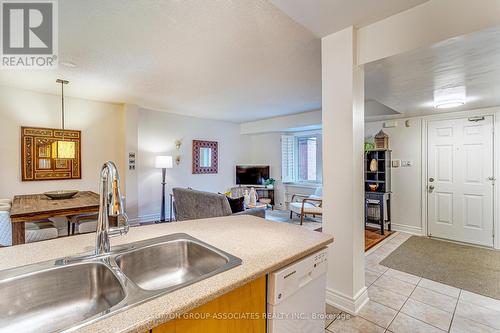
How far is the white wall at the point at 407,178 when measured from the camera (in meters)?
4.16

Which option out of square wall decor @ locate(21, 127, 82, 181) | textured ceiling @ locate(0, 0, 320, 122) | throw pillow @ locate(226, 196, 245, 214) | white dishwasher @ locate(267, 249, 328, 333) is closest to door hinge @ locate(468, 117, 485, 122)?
textured ceiling @ locate(0, 0, 320, 122)

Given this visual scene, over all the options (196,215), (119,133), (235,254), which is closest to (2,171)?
(119,133)

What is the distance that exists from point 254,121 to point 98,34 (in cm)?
448

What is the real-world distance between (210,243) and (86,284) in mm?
560

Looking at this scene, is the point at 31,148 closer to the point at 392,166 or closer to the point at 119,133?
the point at 119,133

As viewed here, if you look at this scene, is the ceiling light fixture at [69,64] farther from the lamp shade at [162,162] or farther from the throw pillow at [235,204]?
the throw pillow at [235,204]

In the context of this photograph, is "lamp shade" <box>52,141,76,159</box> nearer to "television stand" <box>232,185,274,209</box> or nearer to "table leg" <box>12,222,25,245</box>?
"table leg" <box>12,222,25,245</box>

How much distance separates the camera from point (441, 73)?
89.2 inches

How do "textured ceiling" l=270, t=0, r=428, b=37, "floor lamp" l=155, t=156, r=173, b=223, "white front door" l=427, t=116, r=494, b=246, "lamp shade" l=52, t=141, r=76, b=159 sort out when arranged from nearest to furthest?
"textured ceiling" l=270, t=0, r=428, b=37 < "lamp shade" l=52, t=141, r=76, b=159 < "white front door" l=427, t=116, r=494, b=246 < "floor lamp" l=155, t=156, r=173, b=223

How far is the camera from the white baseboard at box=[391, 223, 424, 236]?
163 inches

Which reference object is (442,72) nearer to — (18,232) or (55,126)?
(18,232)

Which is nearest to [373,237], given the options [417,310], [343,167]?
[417,310]

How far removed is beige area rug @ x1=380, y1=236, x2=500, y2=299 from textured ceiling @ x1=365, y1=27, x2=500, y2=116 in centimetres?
212

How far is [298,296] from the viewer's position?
1.21 meters
